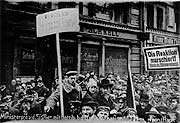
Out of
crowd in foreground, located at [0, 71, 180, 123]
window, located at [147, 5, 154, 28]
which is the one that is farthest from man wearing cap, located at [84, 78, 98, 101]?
window, located at [147, 5, 154, 28]

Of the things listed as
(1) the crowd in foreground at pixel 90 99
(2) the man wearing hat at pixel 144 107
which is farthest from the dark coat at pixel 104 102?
(2) the man wearing hat at pixel 144 107

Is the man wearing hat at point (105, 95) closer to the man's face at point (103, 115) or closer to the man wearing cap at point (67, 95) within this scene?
the man's face at point (103, 115)

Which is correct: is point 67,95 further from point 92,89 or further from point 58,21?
point 58,21

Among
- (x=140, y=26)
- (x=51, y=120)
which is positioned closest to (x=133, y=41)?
(x=140, y=26)

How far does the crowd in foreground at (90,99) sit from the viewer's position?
81.7 inches

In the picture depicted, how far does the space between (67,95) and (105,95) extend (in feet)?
1.01

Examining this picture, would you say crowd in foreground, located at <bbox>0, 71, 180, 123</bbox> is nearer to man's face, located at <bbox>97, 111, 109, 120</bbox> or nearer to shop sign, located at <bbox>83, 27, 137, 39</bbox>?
man's face, located at <bbox>97, 111, 109, 120</bbox>

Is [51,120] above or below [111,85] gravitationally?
below

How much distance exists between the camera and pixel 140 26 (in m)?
2.16

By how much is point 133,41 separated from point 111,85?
1.33 feet

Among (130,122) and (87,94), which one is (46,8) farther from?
(130,122)

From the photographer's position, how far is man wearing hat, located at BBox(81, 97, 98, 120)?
6.81ft

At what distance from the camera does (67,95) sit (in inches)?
81.7

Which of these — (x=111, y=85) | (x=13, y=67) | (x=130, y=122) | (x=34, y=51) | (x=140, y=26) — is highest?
(x=140, y=26)
